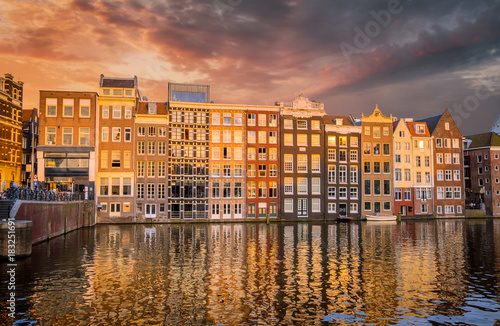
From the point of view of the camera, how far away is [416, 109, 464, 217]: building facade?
346 ft

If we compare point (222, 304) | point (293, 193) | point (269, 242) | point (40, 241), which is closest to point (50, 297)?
point (222, 304)

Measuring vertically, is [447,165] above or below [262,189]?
above

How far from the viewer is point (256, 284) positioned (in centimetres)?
2877

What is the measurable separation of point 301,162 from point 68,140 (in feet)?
161

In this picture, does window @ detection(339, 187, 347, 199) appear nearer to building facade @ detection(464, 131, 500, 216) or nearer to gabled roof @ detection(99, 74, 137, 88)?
building facade @ detection(464, 131, 500, 216)

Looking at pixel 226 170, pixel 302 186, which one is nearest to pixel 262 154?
pixel 226 170

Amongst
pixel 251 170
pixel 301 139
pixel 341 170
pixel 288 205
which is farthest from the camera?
pixel 341 170

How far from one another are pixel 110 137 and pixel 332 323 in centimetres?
7285

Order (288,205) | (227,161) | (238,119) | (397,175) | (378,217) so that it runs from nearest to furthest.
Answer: (227,161)
(238,119)
(288,205)
(378,217)
(397,175)

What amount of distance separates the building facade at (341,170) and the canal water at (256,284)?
46432 mm

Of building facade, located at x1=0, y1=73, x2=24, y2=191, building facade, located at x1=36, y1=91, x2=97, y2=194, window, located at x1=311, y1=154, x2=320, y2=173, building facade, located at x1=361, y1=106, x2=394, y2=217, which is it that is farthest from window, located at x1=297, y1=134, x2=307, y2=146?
building facade, located at x1=0, y1=73, x2=24, y2=191

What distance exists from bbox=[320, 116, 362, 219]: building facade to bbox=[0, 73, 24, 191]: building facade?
66.5 metres

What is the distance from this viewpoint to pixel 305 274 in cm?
3216

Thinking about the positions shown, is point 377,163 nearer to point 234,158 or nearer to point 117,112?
point 234,158
